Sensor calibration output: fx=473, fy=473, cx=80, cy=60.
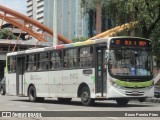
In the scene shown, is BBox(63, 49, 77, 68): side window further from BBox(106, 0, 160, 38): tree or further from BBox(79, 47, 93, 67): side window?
BBox(106, 0, 160, 38): tree

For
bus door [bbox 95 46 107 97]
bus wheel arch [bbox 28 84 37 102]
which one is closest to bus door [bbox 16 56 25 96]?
bus wheel arch [bbox 28 84 37 102]

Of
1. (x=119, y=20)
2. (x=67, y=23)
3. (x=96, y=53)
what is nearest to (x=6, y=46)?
(x=67, y=23)

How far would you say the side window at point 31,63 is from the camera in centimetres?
2667

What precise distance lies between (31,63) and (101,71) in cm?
697

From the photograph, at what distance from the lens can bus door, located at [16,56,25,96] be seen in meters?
28.2

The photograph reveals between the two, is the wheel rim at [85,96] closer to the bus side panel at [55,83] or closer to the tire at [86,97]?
the tire at [86,97]

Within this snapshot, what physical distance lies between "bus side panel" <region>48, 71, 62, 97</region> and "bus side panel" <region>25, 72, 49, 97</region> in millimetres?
440

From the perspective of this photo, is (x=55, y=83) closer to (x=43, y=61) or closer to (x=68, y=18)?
(x=43, y=61)

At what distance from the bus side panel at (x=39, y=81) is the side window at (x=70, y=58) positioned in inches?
91.8

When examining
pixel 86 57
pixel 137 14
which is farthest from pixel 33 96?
pixel 137 14

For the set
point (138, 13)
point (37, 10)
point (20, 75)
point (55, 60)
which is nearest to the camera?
point (55, 60)

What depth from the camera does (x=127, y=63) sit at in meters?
20.7

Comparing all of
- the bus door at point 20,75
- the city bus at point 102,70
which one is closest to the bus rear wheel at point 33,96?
the bus door at point 20,75

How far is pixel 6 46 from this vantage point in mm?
117875
